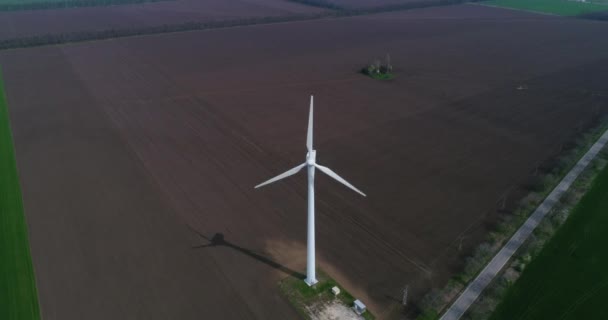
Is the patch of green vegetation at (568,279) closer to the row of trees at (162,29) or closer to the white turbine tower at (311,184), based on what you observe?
the white turbine tower at (311,184)

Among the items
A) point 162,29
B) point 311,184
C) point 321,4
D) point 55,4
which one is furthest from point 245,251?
point 55,4

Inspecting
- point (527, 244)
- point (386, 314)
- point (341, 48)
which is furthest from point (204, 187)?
point (341, 48)

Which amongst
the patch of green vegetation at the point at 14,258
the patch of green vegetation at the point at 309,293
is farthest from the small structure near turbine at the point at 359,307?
the patch of green vegetation at the point at 14,258

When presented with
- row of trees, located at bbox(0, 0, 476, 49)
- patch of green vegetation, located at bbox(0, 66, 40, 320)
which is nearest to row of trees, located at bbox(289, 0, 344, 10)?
row of trees, located at bbox(0, 0, 476, 49)

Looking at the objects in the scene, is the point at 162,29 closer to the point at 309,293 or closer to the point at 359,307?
the point at 309,293

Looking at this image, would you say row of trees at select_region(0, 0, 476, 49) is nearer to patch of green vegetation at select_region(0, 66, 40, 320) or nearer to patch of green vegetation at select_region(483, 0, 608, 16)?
patch of green vegetation at select_region(483, 0, 608, 16)

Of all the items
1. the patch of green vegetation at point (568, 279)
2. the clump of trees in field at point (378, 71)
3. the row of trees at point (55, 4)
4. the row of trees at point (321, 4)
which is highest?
the row of trees at point (321, 4)
